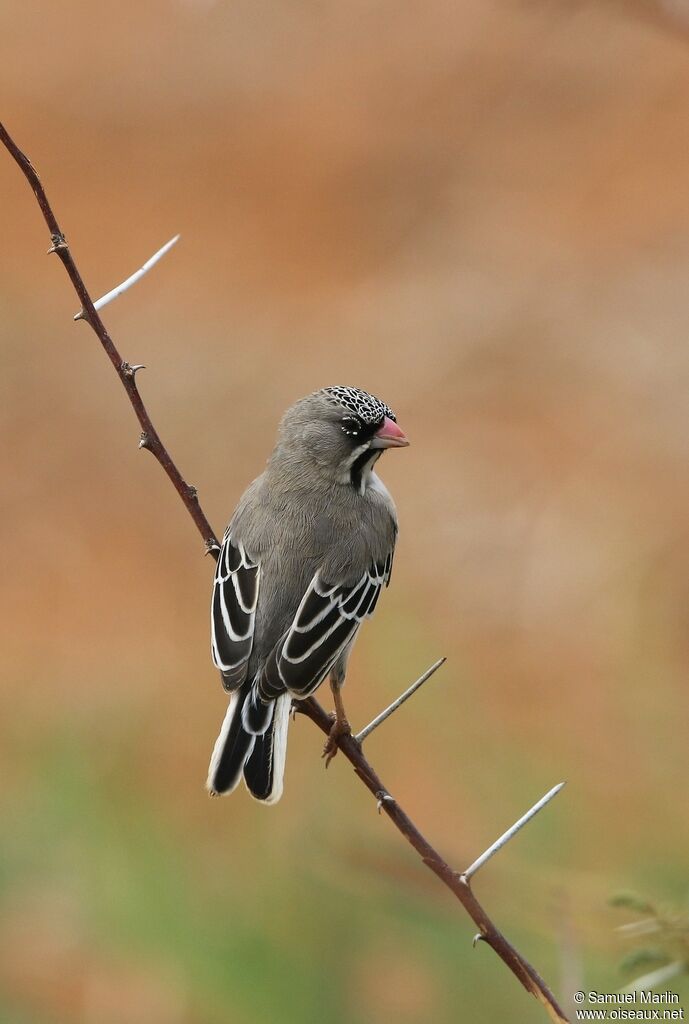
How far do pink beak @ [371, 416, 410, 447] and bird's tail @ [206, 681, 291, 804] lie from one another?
3.03ft

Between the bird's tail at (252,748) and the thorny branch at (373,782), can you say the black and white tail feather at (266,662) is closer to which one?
the bird's tail at (252,748)

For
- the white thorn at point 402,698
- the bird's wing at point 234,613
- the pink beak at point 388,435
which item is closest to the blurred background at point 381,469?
the white thorn at point 402,698

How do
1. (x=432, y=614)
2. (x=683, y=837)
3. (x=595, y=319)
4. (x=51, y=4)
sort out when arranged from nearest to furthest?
(x=683, y=837) < (x=432, y=614) < (x=595, y=319) < (x=51, y=4)

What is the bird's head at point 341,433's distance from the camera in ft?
13.7

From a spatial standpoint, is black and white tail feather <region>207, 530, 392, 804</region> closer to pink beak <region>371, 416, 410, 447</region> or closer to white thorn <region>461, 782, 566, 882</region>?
pink beak <region>371, 416, 410, 447</region>

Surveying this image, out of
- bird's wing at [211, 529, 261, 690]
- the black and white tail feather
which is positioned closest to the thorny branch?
the black and white tail feather

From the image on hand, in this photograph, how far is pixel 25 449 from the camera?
10.3 m

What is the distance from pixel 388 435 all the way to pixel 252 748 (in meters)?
1.16

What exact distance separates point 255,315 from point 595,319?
3.14 meters

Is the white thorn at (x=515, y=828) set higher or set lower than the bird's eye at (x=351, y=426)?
lower

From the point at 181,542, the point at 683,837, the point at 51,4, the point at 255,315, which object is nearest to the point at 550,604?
the point at 683,837

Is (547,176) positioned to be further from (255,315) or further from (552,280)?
(255,315)

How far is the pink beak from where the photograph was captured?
413 centimetres

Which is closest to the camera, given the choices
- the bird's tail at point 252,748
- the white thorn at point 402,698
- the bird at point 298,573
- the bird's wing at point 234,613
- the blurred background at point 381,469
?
the white thorn at point 402,698
